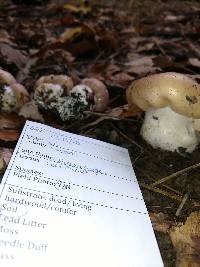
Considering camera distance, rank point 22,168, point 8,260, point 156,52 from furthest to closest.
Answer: point 156,52 < point 22,168 < point 8,260

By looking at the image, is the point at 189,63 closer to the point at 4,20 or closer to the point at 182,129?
the point at 182,129

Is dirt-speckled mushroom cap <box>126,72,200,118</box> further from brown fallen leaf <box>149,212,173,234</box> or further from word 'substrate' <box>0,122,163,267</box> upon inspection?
brown fallen leaf <box>149,212,173,234</box>

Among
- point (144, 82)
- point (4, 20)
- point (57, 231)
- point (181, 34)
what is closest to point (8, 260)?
point (57, 231)

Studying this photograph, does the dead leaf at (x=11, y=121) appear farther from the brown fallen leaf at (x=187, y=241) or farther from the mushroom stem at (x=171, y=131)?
the brown fallen leaf at (x=187, y=241)

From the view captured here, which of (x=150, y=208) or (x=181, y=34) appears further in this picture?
(x=181, y=34)

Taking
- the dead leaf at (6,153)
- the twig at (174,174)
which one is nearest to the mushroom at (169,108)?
the twig at (174,174)

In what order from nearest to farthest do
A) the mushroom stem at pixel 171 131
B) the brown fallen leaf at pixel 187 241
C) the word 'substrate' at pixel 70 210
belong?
the word 'substrate' at pixel 70 210 < the brown fallen leaf at pixel 187 241 < the mushroom stem at pixel 171 131
